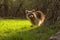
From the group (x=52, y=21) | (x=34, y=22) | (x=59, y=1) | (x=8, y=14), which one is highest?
(x=59, y=1)

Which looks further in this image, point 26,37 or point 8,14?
point 8,14

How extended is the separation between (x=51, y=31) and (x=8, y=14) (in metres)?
11.2

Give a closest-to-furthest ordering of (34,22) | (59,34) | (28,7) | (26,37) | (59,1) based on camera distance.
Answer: (59,34), (26,37), (59,1), (34,22), (28,7)

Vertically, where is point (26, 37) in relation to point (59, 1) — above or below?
below

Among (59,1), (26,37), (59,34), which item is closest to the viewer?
(59,34)

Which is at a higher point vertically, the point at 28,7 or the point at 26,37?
the point at 26,37

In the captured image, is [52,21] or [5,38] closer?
[5,38]

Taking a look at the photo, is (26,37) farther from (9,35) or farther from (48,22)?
(48,22)

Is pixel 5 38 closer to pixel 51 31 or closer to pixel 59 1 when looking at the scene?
pixel 51 31

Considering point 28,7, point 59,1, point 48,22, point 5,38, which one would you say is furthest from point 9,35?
point 28,7

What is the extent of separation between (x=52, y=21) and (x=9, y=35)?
169 centimetres

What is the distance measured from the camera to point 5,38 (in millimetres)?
8641

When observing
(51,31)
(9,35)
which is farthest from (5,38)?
(51,31)

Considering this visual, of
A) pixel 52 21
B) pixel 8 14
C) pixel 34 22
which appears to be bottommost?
pixel 8 14
